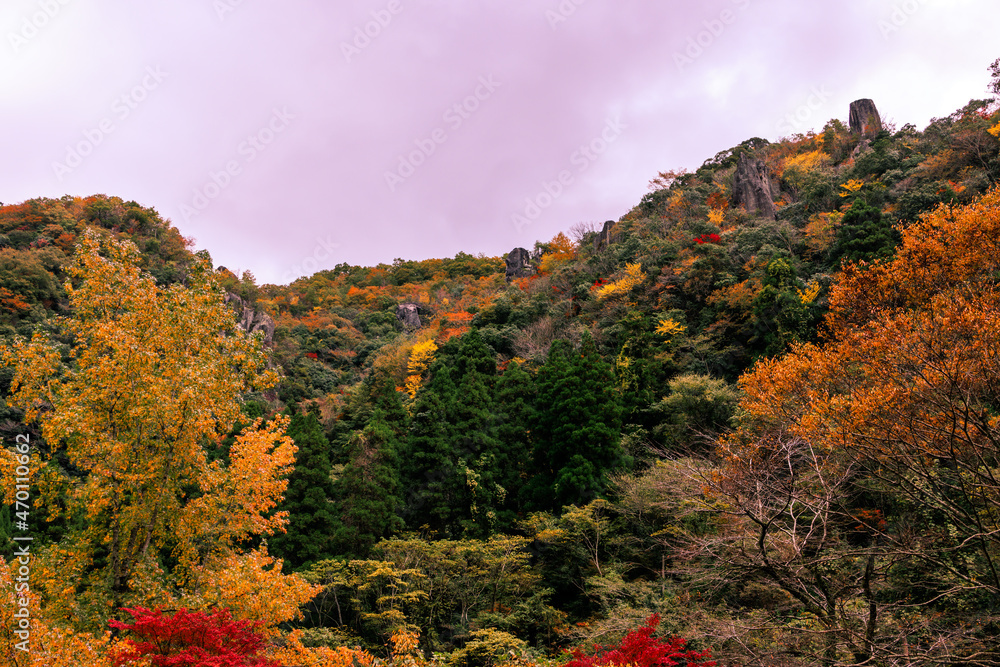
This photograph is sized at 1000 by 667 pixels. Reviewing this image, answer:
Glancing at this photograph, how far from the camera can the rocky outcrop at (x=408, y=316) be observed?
45.2m

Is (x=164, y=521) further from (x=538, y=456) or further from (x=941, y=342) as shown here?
(x=538, y=456)

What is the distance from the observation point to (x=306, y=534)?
17.4 meters

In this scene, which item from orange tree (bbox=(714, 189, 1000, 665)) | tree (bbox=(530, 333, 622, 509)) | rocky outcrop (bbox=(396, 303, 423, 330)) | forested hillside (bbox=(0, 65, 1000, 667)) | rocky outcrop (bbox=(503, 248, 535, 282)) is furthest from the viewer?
rocky outcrop (bbox=(503, 248, 535, 282))

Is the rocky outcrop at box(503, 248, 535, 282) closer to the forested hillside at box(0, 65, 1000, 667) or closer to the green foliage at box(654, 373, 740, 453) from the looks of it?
the forested hillside at box(0, 65, 1000, 667)

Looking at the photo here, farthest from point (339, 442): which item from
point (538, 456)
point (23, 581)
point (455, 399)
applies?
point (23, 581)

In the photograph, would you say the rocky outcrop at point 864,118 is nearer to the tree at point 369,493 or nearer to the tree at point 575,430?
the tree at point 575,430

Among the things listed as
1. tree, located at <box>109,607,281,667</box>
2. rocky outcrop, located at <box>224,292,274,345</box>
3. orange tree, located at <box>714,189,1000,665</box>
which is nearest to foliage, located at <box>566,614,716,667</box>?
orange tree, located at <box>714,189,1000,665</box>

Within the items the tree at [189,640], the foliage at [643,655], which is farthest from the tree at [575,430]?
the tree at [189,640]

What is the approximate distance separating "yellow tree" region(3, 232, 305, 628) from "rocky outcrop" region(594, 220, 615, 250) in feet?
113

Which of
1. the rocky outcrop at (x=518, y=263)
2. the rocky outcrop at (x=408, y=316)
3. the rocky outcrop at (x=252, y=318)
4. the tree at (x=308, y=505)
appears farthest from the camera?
the rocky outcrop at (x=518, y=263)

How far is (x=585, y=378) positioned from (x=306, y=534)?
11263 millimetres

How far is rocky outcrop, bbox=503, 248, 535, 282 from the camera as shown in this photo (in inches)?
1811

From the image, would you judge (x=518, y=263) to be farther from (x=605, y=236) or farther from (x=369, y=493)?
(x=369, y=493)

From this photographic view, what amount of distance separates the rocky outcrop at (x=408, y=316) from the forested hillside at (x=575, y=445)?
6.64m
